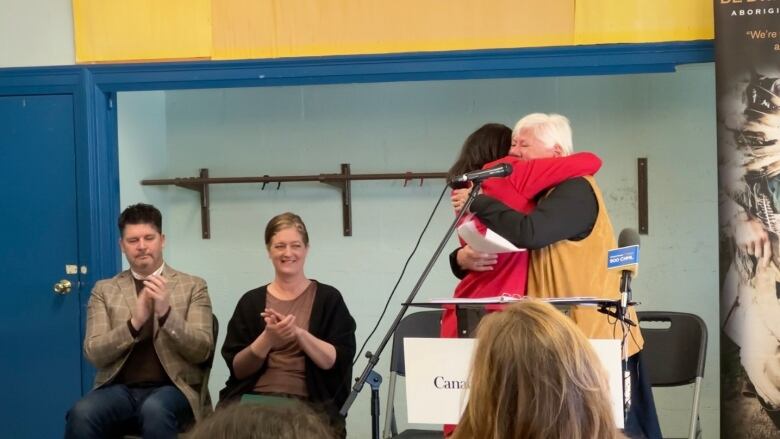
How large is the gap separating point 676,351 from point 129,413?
182 centimetres

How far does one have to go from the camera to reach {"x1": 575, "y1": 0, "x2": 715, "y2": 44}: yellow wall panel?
3.42 metres

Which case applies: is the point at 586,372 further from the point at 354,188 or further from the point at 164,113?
the point at 164,113

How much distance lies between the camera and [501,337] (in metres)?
1.30

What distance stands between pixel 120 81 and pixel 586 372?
2.96 metres

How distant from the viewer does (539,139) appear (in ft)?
8.34

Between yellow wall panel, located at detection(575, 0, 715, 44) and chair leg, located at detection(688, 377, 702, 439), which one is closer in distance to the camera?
chair leg, located at detection(688, 377, 702, 439)

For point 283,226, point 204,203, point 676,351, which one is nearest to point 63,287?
point 204,203

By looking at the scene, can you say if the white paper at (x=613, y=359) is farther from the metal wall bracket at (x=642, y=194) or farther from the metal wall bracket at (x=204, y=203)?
the metal wall bracket at (x=204, y=203)

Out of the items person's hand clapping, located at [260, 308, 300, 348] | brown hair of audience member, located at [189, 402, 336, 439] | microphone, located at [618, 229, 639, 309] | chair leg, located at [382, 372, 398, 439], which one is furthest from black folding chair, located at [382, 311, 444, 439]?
brown hair of audience member, located at [189, 402, 336, 439]

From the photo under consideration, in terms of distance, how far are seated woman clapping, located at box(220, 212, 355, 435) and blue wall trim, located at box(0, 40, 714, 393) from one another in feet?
2.53

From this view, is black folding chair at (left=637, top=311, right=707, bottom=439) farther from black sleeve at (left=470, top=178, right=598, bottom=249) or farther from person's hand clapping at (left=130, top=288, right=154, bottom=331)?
person's hand clapping at (left=130, top=288, right=154, bottom=331)

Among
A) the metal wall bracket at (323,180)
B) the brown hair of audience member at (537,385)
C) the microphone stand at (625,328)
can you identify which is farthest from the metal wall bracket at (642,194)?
the brown hair of audience member at (537,385)

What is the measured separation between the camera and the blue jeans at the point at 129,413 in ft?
9.59

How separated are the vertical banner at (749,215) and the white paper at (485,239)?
129cm
